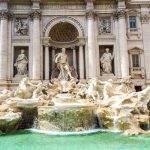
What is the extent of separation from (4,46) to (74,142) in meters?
12.6

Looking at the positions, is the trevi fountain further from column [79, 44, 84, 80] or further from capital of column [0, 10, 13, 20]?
capital of column [0, 10, 13, 20]

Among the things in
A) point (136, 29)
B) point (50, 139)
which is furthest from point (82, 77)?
point (50, 139)

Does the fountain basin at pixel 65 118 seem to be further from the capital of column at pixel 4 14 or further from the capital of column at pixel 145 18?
the capital of column at pixel 145 18

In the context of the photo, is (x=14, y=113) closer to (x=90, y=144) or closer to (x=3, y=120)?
(x=3, y=120)

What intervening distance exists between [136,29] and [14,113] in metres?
13.5

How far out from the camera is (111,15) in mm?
22969

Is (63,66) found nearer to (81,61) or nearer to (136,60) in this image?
(81,61)

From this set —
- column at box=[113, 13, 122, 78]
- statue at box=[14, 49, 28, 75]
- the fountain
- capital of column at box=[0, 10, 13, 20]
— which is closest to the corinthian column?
statue at box=[14, 49, 28, 75]

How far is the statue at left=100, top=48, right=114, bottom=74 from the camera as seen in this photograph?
22109 mm

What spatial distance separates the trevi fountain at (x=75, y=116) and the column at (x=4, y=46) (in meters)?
3.46

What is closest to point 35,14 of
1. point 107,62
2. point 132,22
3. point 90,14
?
point 90,14

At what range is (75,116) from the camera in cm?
1516

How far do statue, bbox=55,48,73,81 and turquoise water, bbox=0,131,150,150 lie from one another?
27.1 feet

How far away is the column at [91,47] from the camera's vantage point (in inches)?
845
